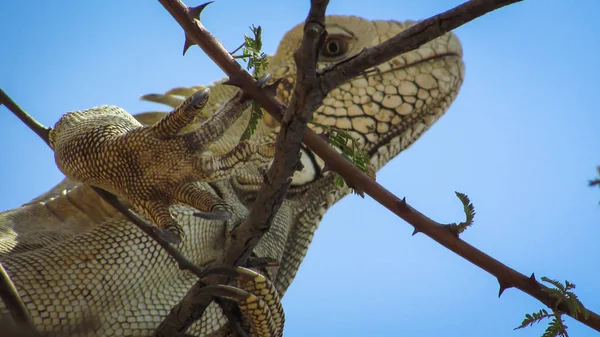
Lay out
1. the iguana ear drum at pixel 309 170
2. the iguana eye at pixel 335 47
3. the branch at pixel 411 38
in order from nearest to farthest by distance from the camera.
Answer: the branch at pixel 411 38 < the iguana ear drum at pixel 309 170 < the iguana eye at pixel 335 47

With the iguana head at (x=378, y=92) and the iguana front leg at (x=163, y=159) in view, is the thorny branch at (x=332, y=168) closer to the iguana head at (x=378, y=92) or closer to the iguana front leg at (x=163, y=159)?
the iguana front leg at (x=163, y=159)

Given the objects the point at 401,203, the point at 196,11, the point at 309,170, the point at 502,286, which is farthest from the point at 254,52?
the point at 309,170

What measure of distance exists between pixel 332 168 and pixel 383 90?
244cm

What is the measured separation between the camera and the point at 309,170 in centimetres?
605

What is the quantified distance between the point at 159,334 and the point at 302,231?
2468 mm

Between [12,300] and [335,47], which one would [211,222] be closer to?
[335,47]

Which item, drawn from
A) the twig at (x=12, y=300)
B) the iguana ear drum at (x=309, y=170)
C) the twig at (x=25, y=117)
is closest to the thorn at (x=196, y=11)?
the twig at (x=25, y=117)

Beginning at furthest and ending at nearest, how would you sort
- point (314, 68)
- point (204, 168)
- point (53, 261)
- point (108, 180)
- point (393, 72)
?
point (393, 72)
point (53, 261)
point (108, 180)
point (204, 168)
point (314, 68)

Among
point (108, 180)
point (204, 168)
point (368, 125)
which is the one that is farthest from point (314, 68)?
point (368, 125)

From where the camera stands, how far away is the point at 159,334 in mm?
4070

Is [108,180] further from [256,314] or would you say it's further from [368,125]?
[368,125]

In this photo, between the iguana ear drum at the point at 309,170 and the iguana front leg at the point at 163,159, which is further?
the iguana ear drum at the point at 309,170

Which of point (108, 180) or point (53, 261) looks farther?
point (53, 261)

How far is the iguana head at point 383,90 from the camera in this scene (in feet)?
20.2
